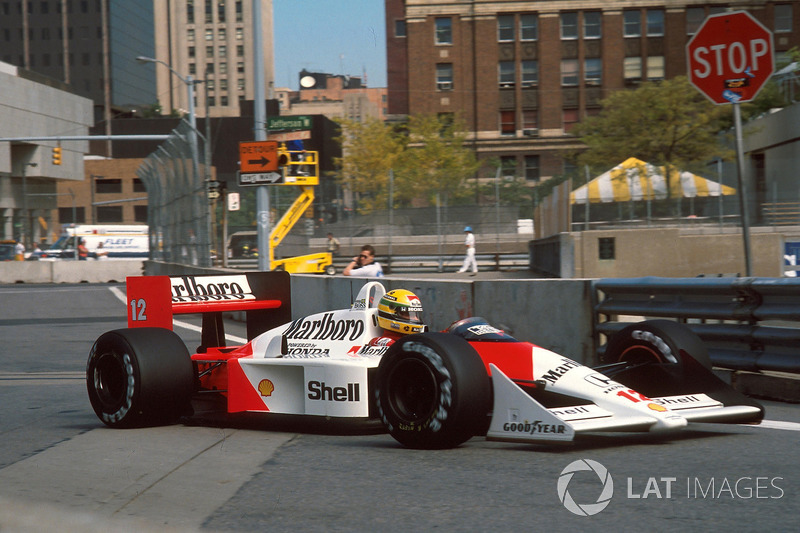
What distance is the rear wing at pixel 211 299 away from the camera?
A: 7.92 metres

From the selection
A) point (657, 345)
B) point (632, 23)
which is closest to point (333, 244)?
point (657, 345)

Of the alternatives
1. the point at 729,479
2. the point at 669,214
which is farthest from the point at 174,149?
the point at 729,479

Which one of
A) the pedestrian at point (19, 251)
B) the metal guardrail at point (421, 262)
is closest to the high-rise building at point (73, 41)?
the pedestrian at point (19, 251)

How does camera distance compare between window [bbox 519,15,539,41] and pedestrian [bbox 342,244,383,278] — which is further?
window [bbox 519,15,539,41]

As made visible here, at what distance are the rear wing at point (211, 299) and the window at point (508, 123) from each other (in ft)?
201

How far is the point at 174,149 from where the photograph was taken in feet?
87.0

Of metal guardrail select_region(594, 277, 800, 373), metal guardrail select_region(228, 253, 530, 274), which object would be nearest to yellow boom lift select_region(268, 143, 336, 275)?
metal guardrail select_region(228, 253, 530, 274)

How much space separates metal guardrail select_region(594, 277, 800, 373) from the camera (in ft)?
26.1

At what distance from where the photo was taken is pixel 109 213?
105m

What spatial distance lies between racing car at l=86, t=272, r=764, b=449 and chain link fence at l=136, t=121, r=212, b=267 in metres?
15.8

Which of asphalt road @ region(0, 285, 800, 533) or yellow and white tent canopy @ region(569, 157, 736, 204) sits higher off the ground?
yellow and white tent canopy @ region(569, 157, 736, 204)

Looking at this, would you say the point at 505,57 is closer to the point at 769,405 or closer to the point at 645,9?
the point at 645,9

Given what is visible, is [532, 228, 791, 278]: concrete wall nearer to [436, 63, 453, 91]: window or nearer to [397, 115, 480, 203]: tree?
[397, 115, 480, 203]: tree

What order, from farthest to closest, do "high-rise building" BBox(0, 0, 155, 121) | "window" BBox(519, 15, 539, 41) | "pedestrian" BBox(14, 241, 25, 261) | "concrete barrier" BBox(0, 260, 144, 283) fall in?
"high-rise building" BBox(0, 0, 155, 121) → "window" BBox(519, 15, 539, 41) → "pedestrian" BBox(14, 241, 25, 261) → "concrete barrier" BBox(0, 260, 144, 283)
